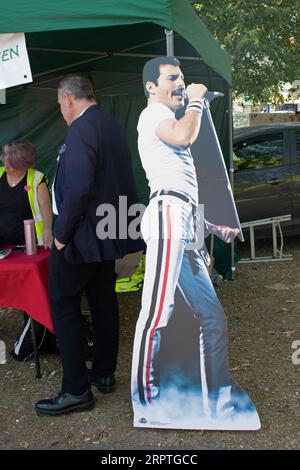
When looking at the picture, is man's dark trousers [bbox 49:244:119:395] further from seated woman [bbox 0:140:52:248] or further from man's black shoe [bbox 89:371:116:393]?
seated woman [bbox 0:140:52:248]

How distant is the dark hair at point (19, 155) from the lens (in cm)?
347

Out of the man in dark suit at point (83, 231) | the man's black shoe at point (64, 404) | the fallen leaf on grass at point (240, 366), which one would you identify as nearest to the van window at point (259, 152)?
the fallen leaf on grass at point (240, 366)

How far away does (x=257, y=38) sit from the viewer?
803 cm

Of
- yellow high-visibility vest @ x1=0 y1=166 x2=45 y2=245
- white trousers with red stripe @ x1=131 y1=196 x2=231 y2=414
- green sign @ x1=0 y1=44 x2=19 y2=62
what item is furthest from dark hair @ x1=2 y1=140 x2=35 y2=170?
white trousers with red stripe @ x1=131 y1=196 x2=231 y2=414

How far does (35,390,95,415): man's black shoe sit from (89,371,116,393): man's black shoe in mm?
175

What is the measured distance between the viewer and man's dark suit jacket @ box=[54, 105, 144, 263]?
2.59m

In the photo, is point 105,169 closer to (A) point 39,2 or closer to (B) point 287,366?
(A) point 39,2

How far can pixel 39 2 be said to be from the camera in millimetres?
2791

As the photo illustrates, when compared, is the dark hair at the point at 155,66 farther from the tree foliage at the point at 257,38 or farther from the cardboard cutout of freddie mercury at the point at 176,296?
the tree foliage at the point at 257,38

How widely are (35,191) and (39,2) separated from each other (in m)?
1.23

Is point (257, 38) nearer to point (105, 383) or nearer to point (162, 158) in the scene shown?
point (162, 158)
